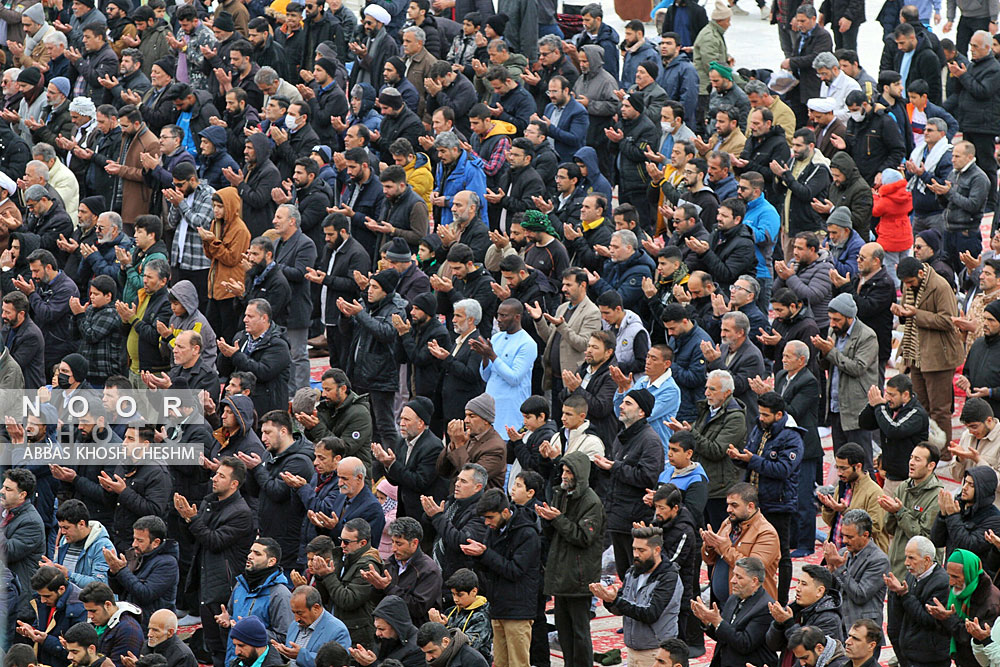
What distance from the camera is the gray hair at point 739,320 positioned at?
541 inches

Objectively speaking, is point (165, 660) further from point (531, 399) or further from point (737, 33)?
point (737, 33)

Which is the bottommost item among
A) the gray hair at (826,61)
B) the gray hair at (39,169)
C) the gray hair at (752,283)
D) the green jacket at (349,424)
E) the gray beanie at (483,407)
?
the green jacket at (349,424)

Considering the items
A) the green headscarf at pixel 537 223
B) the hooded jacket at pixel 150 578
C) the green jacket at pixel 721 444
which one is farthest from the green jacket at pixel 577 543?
the green headscarf at pixel 537 223

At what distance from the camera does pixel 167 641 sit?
10.9m

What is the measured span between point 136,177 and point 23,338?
10.4ft

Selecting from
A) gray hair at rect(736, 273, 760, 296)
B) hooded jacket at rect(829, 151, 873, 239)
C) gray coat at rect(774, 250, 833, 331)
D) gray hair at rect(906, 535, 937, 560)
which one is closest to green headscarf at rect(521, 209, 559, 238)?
gray hair at rect(736, 273, 760, 296)

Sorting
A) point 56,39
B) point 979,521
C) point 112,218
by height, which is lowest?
point 979,521

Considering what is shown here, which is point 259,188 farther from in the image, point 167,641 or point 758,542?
point 758,542

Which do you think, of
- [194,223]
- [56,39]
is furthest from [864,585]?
[56,39]

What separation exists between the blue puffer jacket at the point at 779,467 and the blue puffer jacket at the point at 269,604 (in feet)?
11.7

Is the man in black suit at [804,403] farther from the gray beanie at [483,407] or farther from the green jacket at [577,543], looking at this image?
the gray beanie at [483,407]

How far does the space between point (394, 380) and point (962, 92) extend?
888 centimetres

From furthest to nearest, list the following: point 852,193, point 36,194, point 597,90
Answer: point 597,90 → point 852,193 → point 36,194

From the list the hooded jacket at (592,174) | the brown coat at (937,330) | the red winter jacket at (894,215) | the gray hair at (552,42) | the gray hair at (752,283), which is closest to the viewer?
the gray hair at (752,283)
